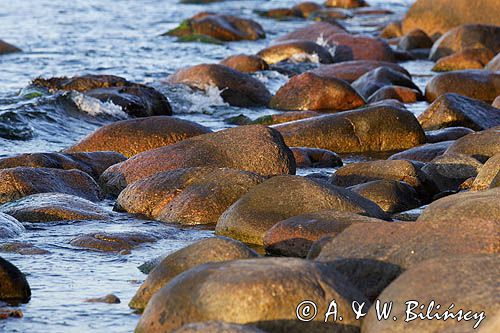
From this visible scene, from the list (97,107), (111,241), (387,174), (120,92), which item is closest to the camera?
(111,241)


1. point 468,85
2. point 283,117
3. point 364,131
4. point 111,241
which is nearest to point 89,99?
point 283,117

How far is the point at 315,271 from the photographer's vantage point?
4590 millimetres

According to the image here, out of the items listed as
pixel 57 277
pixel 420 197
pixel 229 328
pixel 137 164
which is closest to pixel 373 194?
pixel 420 197

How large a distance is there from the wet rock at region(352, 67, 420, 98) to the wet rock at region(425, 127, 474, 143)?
3569 millimetres

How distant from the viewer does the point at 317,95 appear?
13.4m

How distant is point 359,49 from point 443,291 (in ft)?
50.3

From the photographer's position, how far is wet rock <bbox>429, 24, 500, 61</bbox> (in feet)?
61.6

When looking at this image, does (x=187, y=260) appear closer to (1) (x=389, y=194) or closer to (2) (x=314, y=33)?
(1) (x=389, y=194)

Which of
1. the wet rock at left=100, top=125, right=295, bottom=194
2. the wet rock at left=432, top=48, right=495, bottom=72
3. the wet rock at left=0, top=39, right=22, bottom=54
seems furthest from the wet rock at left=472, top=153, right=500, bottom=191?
the wet rock at left=0, top=39, right=22, bottom=54

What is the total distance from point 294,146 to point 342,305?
5.93 m

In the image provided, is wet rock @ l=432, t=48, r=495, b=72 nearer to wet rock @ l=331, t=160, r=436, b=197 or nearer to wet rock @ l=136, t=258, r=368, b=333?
wet rock @ l=331, t=160, r=436, b=197

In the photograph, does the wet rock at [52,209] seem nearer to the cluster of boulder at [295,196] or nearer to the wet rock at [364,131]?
the cluster of boulder at [295,196]

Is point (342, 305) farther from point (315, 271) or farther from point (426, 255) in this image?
point (426, 255)

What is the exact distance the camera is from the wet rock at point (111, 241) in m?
6.57
